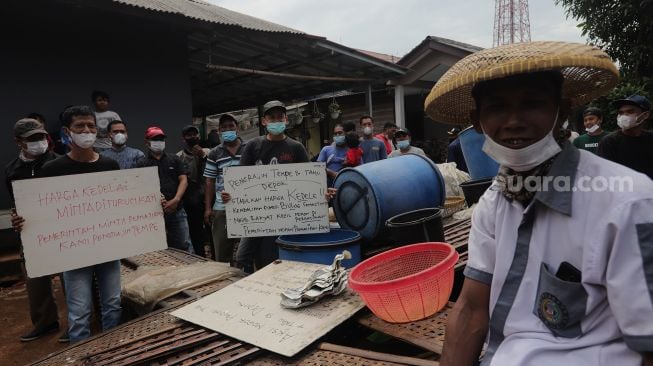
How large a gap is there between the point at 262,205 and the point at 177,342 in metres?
1.64

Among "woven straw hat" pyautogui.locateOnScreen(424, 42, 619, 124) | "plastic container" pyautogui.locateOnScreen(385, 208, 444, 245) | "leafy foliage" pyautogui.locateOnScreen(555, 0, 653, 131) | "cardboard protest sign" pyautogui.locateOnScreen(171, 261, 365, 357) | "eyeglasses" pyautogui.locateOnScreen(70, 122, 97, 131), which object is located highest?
"leafy foliage" pyautogui.locateOnScreen(555, 0, 653, 131)

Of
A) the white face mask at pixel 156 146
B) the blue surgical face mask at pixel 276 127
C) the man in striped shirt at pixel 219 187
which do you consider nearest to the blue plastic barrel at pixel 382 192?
the blue surgical face mask at pixel 276 127

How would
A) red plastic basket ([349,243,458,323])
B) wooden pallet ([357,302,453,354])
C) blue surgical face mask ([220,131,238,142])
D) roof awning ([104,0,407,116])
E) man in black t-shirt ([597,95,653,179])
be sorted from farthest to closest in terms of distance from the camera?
roof awning ([104,0,407,116]) → blue surgical face mask ([220,131,238,142]) → man in black t-shirt ([597,95,653,179]) → red plastic basket ([349,243,458,323]) → wooden pallet ([357,302,453,354])

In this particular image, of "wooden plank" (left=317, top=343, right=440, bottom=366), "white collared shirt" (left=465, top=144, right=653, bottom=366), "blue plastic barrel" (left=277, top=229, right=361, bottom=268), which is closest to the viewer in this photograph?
"white collared shirt" (left=465, top=144, right=653, bottom=366)

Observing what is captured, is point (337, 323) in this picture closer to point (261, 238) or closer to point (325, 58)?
point (261, 238)

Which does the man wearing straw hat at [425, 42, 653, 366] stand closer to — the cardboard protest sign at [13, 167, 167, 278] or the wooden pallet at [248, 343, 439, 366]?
the wooden pallet at [248, 343, 439, 366]

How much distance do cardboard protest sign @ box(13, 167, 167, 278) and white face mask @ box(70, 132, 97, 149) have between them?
0.81 feet

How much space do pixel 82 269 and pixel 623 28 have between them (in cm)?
1148

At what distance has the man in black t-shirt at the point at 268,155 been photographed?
426 centimetres

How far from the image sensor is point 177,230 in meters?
5.29

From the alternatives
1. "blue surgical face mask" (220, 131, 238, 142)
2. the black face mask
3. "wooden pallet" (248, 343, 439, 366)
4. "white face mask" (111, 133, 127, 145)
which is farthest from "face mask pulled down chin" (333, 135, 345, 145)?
"wooden pallet" (248, 343, 439, 366)

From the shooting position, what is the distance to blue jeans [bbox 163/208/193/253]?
17.2 ft

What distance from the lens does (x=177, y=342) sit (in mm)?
2600

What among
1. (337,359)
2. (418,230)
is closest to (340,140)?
(418,230)
